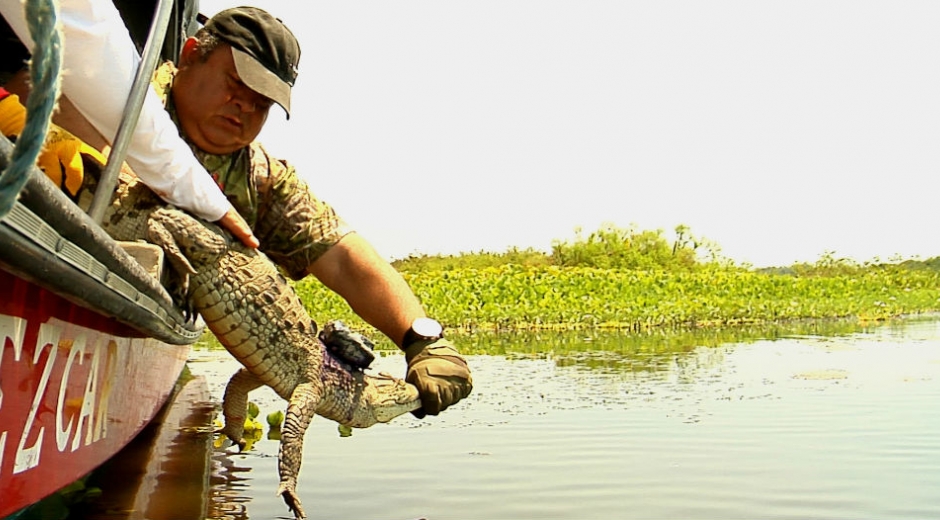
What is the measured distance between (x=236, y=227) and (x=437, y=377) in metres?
0.79

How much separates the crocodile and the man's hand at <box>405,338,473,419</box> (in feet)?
0.13

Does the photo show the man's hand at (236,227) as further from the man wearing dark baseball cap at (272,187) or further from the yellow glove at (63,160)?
the yellow glove at (63,160)

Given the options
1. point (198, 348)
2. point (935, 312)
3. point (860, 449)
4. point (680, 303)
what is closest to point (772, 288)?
point (935, 312)

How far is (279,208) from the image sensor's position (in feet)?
10.8

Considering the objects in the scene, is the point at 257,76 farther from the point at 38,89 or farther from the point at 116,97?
the point at 38,89

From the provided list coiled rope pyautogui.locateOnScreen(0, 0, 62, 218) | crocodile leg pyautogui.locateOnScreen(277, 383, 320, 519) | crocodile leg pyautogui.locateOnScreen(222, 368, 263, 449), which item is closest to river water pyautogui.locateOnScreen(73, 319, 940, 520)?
crocodile leg pyautogui.locateOnScreen(222, 368, 263, 449)

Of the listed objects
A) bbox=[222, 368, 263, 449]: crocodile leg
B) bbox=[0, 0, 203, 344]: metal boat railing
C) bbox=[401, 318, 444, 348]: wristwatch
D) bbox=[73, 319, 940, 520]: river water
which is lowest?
bbox=[73, 319, 940, 520]: river water

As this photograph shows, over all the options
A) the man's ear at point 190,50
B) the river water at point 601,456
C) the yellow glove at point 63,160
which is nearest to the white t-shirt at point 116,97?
the yellow glove at point 63,160

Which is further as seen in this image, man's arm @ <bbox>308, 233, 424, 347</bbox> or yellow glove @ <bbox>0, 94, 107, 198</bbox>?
man's arm @ <bbox>308, 233, 424, 347</bbox>

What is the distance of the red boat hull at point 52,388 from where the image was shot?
1713mm

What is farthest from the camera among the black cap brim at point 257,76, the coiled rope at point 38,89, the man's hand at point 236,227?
the black cap brim at point 257,76

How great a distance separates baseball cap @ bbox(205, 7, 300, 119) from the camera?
2.71m

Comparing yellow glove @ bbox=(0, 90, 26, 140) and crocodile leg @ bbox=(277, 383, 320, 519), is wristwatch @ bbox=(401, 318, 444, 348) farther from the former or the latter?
yellow glove @ bbox=(0, 90, 26, 140)

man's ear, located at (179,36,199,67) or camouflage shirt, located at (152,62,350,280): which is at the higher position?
man's ear, located at (179,36,199,67)
